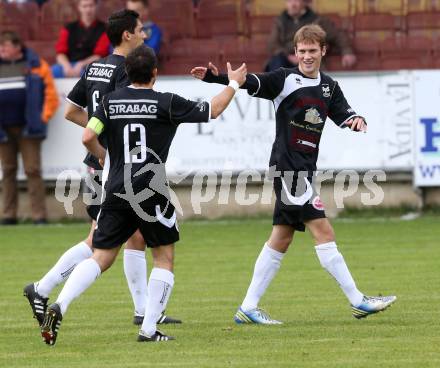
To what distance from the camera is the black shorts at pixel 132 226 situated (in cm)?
794

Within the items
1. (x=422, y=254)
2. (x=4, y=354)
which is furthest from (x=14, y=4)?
(x=4, y=354)

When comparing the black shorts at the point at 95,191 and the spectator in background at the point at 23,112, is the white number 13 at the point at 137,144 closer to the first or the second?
the black shorts at the point at 95,191

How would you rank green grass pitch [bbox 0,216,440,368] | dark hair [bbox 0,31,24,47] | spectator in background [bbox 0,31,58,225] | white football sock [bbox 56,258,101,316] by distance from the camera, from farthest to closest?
spectator in background [bbox 0,31,58,225]
dark hair [bbox 0,31,24,47]
white football sock [bbox 56,258,101,316]
green grass pitch [bbox 0,216,440,368]

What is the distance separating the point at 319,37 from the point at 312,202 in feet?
3.86

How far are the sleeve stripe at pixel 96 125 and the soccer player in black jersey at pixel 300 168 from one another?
1.40 metres

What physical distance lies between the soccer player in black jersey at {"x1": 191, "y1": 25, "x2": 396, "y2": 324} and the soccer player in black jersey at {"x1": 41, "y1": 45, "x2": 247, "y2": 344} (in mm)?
965

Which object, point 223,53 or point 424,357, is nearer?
point 424,357

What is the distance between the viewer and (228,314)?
9406 millimetres

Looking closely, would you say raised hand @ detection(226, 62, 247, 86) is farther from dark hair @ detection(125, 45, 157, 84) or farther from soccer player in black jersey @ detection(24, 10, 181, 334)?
soccer player in black jersey @ detection(24, 10, 181, 334)

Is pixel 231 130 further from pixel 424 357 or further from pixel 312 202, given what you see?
pixel 424 357

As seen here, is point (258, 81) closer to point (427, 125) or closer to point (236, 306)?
point (236, 306)

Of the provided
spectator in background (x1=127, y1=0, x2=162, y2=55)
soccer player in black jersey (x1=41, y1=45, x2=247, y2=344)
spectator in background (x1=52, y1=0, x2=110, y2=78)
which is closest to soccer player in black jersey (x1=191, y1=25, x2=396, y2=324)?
soccer player in black jersey (x1=41, y1=45, x2=247, y2=344)

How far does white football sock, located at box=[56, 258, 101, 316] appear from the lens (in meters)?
7.77

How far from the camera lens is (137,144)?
25.8ft
